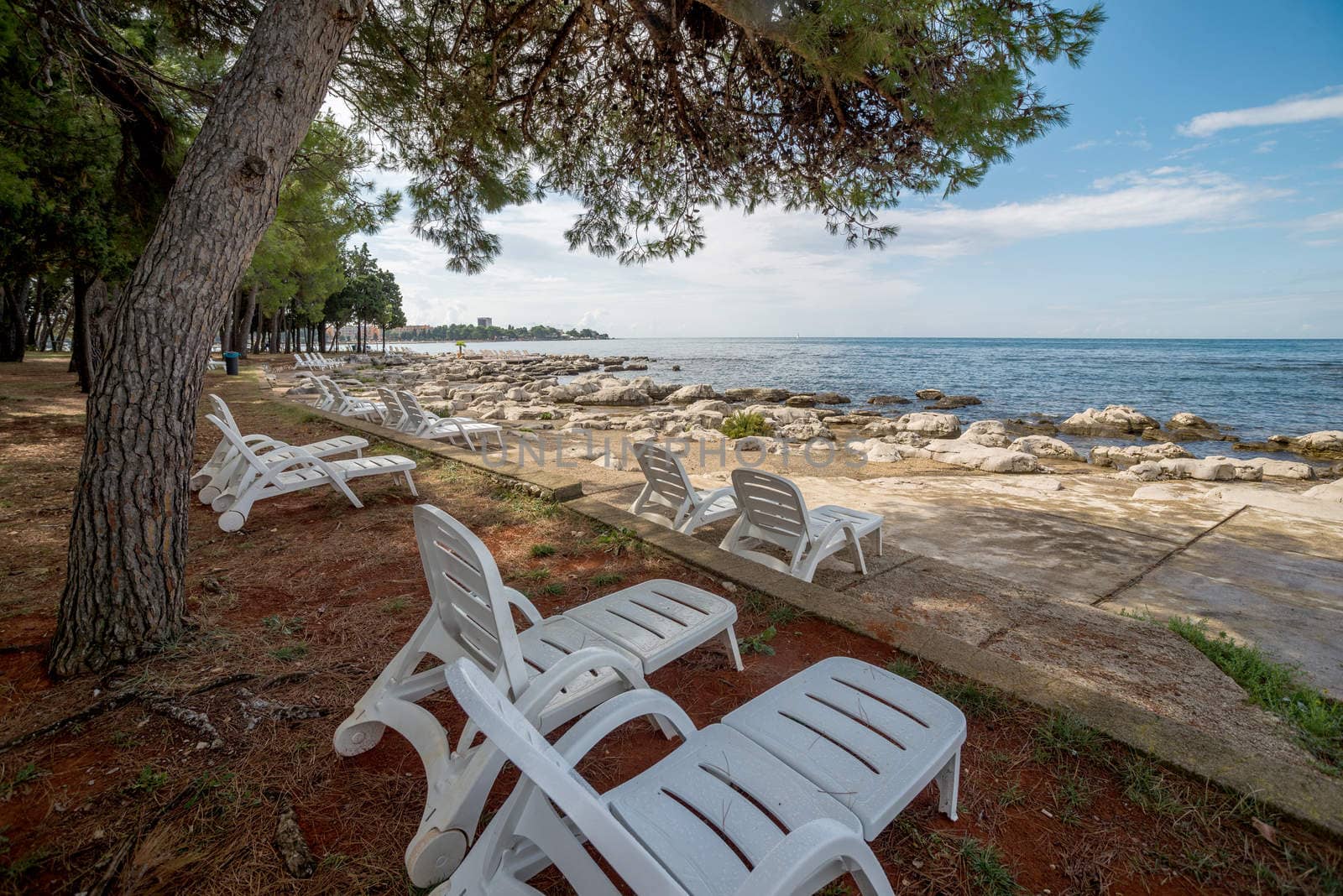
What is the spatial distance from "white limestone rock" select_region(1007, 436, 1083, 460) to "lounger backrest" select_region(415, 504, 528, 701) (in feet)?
42.0

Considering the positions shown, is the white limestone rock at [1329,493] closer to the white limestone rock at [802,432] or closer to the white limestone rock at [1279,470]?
the white limestone rock at [1279,470]

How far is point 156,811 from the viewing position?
1.76m

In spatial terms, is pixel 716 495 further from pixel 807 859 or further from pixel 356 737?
pixel 807 859

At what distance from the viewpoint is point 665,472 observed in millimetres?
4609

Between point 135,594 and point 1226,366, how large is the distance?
197 ft

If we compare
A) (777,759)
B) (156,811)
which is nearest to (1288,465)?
(777,759)

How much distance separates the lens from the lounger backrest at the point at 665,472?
441cm

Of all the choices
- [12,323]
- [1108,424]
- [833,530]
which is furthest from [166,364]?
[12,323]

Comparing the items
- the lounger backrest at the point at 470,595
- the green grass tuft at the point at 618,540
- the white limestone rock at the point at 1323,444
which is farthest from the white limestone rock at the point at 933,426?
the lounger backrest at the point at 470,595

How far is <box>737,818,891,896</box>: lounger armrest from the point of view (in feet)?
3.30

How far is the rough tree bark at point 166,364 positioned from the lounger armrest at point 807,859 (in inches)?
106

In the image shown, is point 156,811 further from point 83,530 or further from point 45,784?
point 83,530

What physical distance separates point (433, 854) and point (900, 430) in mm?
14467

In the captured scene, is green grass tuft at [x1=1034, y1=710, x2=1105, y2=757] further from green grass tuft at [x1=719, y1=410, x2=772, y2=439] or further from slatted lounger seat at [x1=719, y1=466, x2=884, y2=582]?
green grass tuft at [x1=719, y1=410, x2=772, y2=439]
